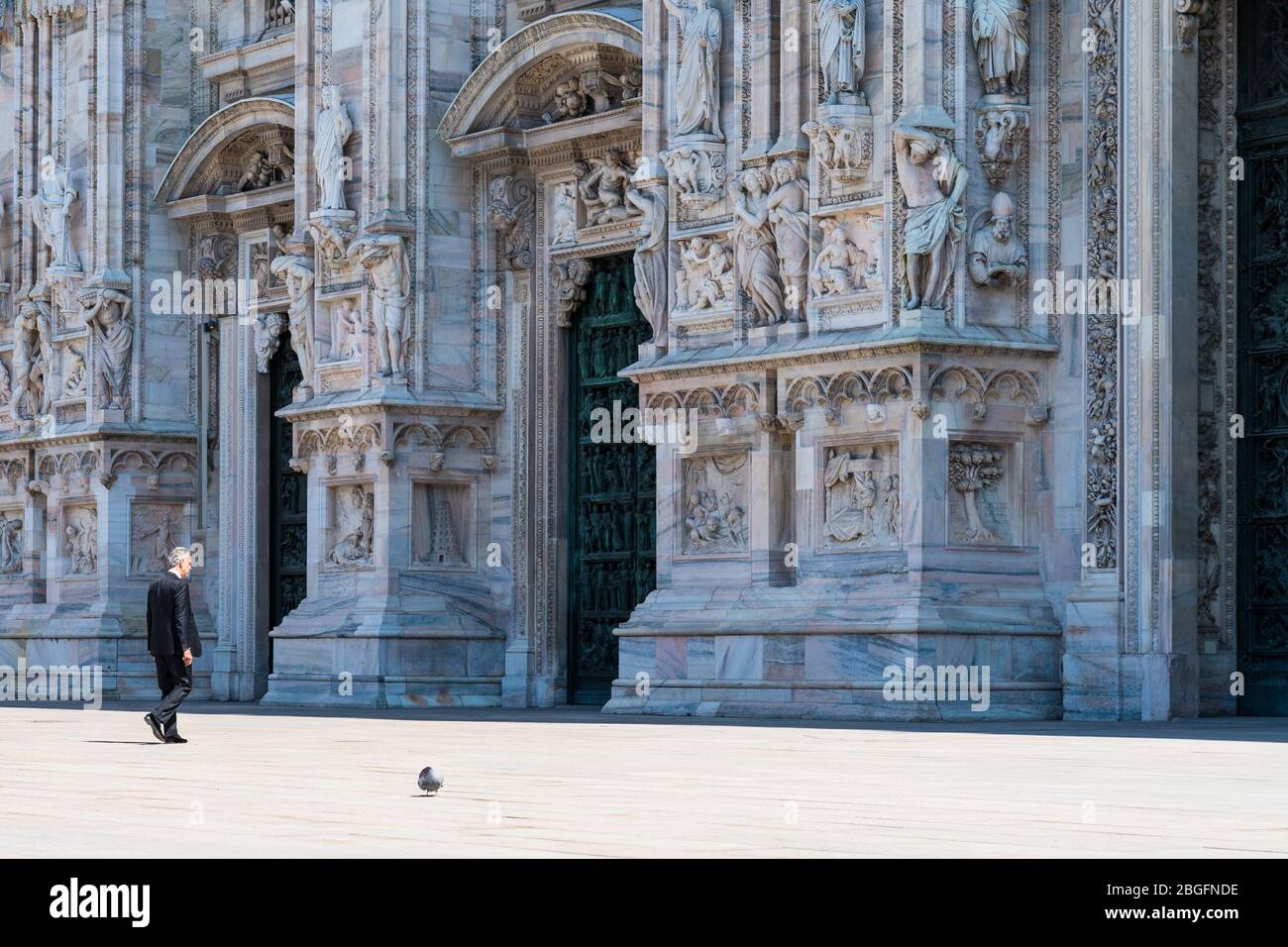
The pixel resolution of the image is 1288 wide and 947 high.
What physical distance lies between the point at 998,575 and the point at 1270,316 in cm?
330

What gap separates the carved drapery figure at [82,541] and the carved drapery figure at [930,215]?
52.5 feet

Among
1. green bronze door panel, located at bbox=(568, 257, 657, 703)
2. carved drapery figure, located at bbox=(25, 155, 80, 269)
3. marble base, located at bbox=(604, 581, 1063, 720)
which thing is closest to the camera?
marble base, located at bbox=(604, 581, 1063, 720)

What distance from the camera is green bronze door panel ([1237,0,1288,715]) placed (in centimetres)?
2278

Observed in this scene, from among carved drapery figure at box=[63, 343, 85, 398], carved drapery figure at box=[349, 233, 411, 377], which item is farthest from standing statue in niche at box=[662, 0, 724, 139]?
carved drapery figure at box=[63, 343, 85, 398]

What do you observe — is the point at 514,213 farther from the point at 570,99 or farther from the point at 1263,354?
the point at 1263,354

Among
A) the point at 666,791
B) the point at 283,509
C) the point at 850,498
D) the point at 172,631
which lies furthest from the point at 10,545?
the point at 666,791

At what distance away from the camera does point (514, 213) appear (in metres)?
30.2

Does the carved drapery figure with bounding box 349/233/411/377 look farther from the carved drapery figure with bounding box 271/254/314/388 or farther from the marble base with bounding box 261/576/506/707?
the marble base with bounding box 261/576/506/707

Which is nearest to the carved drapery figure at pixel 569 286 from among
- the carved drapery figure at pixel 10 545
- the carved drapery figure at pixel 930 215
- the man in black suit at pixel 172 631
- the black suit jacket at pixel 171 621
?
the carved drapery figure at pixel 930 215

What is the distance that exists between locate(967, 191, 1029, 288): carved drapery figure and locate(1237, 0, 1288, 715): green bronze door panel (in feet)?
6.52

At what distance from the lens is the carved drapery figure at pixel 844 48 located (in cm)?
2377

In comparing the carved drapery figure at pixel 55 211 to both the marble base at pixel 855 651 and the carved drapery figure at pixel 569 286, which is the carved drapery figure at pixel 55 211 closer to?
the carved drapery figure at pixel 569 286

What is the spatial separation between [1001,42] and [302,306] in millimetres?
10880
